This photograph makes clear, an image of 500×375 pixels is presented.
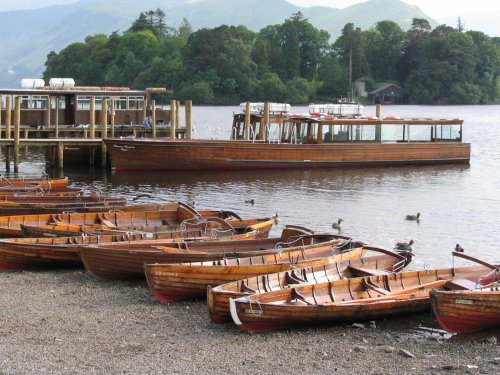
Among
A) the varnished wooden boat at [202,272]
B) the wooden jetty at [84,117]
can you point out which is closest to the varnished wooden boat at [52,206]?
the varnished wooden boat at [202,272]

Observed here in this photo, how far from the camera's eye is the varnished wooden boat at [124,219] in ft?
85.3

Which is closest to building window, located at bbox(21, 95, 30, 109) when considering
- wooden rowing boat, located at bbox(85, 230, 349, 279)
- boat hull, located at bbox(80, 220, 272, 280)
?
wooden rowing boat, located at bbox(85, 230, 349, 279)

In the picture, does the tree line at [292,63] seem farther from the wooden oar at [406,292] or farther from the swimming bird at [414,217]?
the wooden oar at [406,292]

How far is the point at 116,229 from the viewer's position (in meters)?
25.2

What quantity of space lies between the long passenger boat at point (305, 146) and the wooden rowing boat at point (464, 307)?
109ft

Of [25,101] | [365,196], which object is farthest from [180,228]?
[25,101]

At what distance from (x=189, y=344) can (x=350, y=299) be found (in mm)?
3910

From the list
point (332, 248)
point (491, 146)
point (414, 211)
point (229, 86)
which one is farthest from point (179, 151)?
point (229, 86)

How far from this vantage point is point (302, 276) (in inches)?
788

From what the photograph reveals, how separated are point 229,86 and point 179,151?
382ft

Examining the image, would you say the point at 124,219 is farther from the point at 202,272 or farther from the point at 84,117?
the point at 84,117

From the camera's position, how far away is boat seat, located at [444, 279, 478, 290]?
1936 centimetres

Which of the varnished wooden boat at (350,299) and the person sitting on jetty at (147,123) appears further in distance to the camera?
the person sitting on jetty at (147,123)

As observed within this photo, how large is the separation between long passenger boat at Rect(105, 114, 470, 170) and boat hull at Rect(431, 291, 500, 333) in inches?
1313
